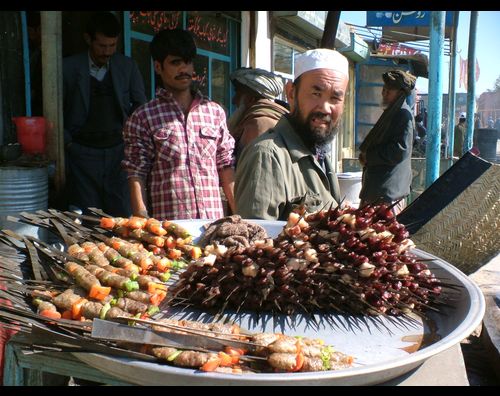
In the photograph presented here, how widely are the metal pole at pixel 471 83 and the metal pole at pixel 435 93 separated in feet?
19.7

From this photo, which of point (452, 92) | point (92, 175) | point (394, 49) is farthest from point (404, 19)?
point (92, 175)

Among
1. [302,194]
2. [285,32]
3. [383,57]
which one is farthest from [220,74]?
[383,57]

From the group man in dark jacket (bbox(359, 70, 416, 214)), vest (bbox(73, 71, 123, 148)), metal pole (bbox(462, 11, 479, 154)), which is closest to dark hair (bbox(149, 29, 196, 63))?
vest (bbox(73, 71, 123, 148))

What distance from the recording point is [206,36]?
26.2 feet

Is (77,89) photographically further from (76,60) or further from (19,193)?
(19,193)

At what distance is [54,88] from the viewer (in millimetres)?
4398

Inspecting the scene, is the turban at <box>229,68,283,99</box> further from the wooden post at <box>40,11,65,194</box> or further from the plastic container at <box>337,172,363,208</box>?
the plastic container at <box>337,172,363,208</box>

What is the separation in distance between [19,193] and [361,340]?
349 centimetres

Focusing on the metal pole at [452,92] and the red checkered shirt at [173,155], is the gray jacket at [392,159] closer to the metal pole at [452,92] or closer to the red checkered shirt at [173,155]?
the red checkered shirt at [173,155]

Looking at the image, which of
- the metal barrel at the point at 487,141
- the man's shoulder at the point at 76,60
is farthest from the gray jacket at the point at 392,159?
the metal barrel at the point at 487,141

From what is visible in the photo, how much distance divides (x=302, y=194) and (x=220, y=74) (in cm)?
620

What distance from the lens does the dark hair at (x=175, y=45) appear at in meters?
3.31

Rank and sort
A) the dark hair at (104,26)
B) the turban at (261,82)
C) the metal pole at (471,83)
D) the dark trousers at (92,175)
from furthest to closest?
the metal pole at (471,83) → the dark trousers at (92,175) → the turban at (261,82) → the dark hair at (104,26)
